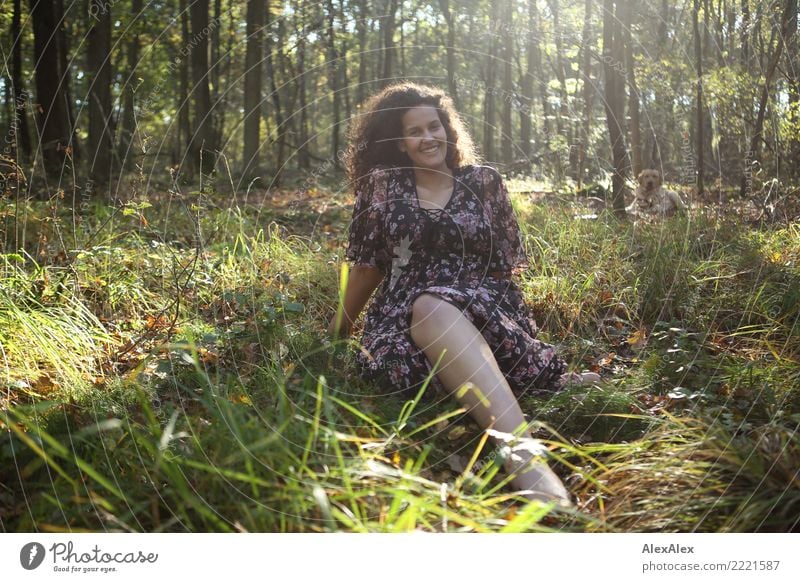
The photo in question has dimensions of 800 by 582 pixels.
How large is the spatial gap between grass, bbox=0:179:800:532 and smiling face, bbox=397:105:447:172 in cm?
74

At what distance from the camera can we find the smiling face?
107 inches

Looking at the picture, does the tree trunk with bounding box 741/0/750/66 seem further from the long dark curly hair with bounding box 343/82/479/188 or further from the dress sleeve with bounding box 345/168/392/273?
the dress sleeve with bounding box 345/168/392/273

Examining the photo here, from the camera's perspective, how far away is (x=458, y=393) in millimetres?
2139

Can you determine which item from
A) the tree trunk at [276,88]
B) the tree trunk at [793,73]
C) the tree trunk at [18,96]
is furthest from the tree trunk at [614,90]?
the tree trunk at [18,96]

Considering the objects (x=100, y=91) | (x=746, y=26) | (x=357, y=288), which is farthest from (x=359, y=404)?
(x=100, y=91)

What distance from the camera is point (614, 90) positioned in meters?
3.84

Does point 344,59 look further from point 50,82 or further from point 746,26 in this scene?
point 746,26

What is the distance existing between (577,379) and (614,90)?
1956 mm

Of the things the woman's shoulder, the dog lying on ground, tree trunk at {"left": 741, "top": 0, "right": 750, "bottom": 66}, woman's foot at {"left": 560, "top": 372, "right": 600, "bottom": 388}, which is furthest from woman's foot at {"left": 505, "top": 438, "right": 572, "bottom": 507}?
the dog lying on ground

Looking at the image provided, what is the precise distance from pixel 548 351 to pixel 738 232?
1573mm

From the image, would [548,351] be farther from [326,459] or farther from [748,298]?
[326,459]

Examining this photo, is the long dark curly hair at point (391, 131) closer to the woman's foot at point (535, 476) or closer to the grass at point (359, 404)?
the grass at point (359, 404)

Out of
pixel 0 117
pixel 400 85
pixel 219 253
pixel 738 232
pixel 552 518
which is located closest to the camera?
pixel 552 518

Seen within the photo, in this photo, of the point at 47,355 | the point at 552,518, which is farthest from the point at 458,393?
the point at 47,355
